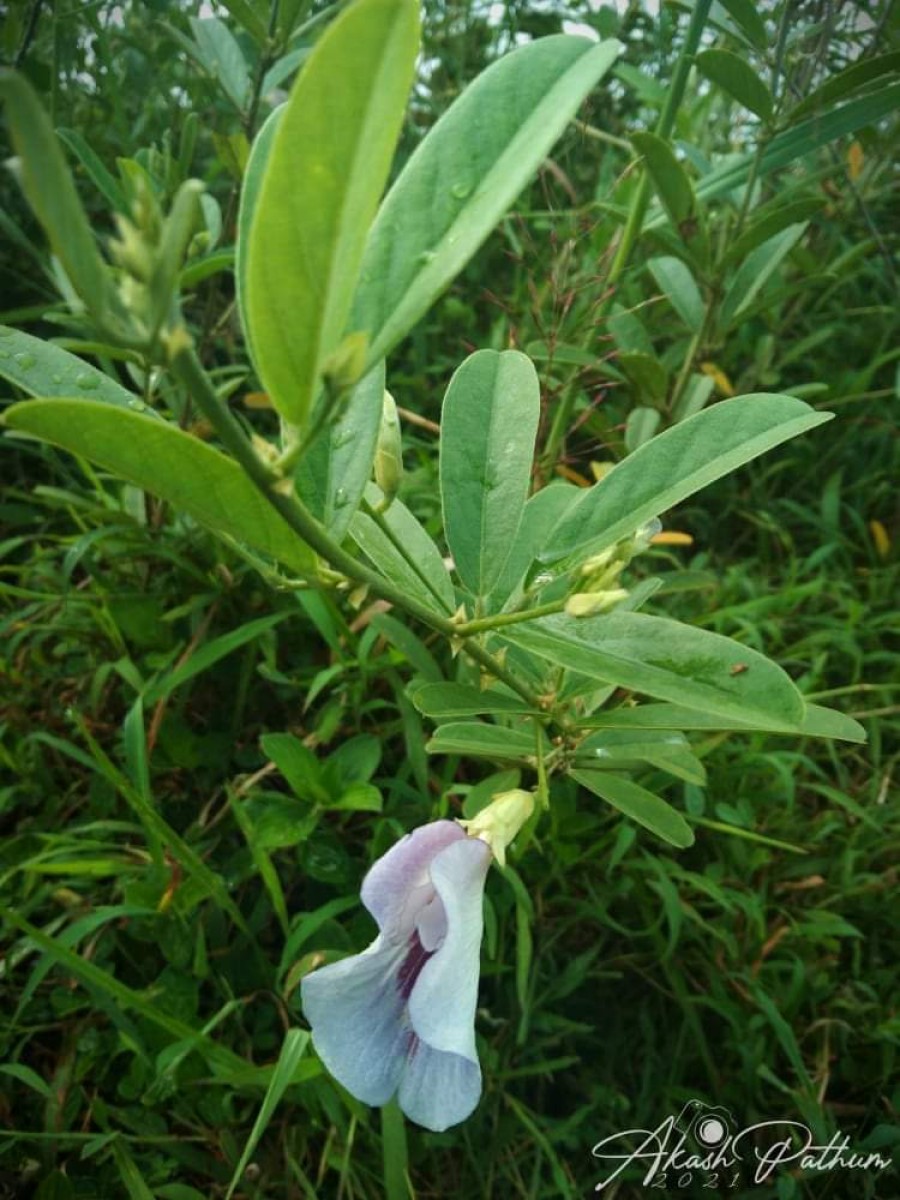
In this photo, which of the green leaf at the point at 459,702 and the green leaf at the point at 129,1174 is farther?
the green leaf at the point at 129,1174

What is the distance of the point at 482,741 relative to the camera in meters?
0.86

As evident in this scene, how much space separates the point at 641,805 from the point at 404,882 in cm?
26

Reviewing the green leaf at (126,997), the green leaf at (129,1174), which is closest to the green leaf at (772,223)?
the green leaf at (126,997)

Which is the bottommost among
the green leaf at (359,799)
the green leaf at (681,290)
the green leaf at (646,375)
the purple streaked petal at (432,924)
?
the green leaf at (359,799)

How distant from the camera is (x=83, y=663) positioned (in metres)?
1.38

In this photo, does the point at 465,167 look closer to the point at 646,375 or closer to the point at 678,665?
the point at 678,665

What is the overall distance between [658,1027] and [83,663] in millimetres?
870

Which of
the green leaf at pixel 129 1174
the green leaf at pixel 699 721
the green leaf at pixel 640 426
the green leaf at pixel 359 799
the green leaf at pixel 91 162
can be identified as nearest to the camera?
the green leaf at pixel 699 721

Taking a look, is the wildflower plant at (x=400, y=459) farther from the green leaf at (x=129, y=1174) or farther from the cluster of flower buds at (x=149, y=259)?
the green leaf at (x=129, y=1174)

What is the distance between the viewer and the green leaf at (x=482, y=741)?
0.84 metres

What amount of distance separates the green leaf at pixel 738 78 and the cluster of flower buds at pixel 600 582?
2.23 ft

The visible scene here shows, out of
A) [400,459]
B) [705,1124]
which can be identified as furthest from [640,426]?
[705,1124]

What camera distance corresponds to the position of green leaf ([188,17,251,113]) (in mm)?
1427

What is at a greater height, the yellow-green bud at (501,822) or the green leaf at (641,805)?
the yellow-green bud at (501,822)
